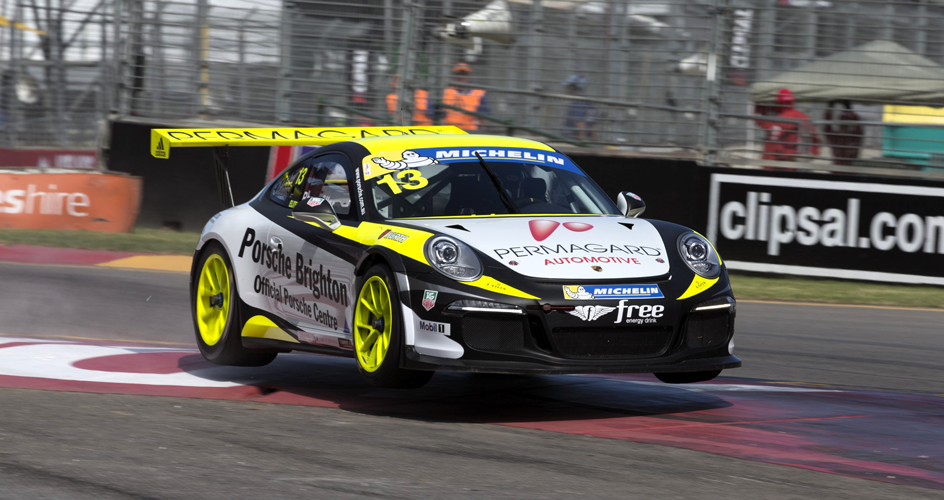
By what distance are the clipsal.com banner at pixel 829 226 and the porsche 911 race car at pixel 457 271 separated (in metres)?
6.58

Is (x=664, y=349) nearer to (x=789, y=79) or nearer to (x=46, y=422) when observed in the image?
(x=46, y=422)

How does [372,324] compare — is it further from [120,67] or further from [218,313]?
[120,67]

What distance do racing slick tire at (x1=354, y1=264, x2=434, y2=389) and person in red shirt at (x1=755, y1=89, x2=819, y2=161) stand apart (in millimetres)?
8997

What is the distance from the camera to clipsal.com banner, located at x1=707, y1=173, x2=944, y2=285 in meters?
12.4

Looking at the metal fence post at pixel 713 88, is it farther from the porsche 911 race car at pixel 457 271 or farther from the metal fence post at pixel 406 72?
the porsche 911 race car at pixel 457 271

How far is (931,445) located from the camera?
514 cm

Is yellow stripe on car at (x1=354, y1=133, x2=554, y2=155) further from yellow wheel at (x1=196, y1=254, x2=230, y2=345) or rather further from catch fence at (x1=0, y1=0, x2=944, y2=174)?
catch fence at (x1=0, y1=0, x2=944, y2=174)

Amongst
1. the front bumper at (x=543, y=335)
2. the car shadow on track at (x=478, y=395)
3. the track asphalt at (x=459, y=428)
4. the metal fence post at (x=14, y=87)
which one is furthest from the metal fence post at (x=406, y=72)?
the front bumper at (x=543, y=335)

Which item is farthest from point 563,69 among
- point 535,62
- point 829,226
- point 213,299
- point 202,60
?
point 213,299

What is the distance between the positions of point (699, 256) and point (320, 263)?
74.6 inches

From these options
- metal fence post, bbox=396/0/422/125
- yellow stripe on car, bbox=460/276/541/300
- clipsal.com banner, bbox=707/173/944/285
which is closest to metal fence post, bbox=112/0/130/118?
metal fence post, bbox=396/0/422/125

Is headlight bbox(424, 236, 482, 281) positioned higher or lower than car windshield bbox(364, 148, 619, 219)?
lower

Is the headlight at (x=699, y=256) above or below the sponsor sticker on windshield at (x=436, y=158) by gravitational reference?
below

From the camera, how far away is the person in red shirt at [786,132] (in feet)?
45.0
